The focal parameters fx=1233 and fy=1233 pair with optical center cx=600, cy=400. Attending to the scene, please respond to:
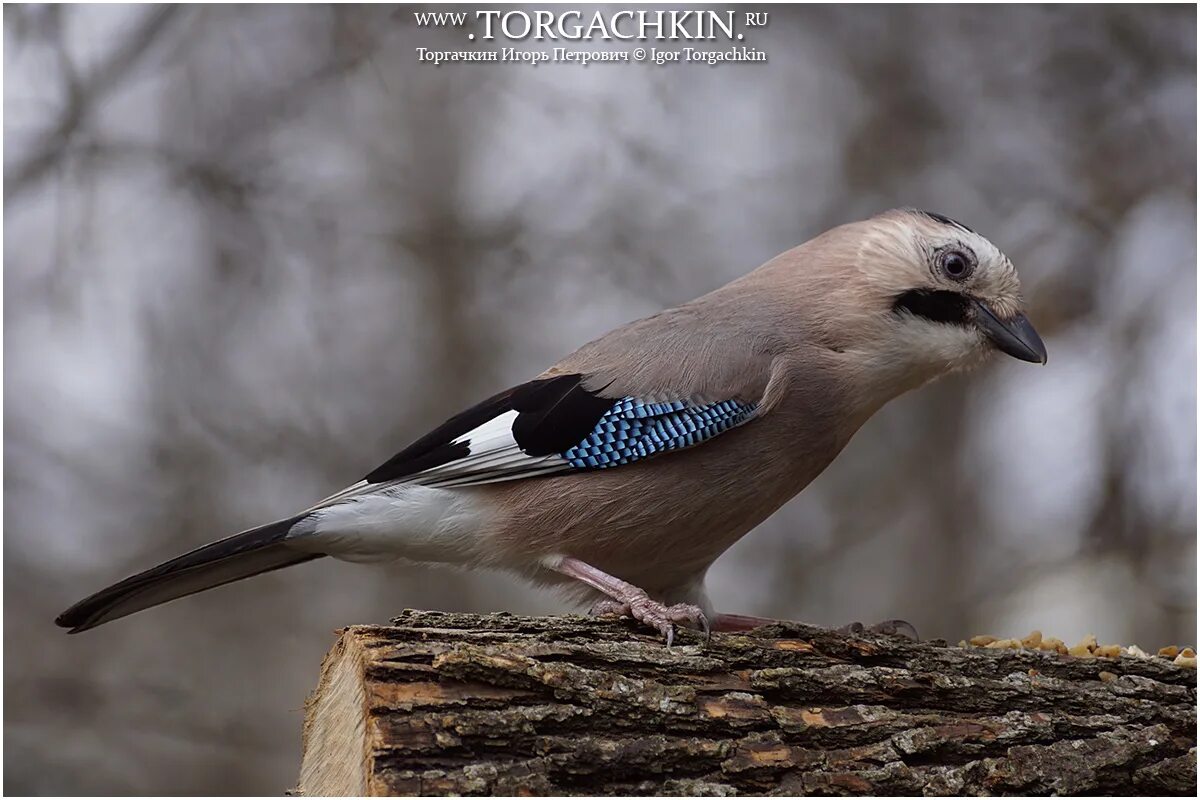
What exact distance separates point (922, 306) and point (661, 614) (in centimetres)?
132

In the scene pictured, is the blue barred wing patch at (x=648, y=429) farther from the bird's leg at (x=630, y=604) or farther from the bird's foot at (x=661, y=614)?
the bird's foot at (x=661, y=614)

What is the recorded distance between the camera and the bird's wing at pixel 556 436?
11.4 feet

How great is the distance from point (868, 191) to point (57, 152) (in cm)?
417

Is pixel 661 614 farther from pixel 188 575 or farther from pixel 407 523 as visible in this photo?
pixel 188 575

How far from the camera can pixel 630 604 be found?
3.20m

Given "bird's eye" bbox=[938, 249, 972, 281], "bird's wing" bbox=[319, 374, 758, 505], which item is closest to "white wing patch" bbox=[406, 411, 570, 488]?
"bird's wing" bbox=[319, 374, 758, 505]

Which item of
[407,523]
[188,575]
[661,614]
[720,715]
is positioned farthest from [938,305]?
[188,575]

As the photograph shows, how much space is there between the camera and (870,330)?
368 cm

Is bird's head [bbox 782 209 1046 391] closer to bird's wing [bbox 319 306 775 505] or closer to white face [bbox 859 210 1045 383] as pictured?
white face [bbox 859 210 1045 383]

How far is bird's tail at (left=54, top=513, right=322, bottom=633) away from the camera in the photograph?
337cm

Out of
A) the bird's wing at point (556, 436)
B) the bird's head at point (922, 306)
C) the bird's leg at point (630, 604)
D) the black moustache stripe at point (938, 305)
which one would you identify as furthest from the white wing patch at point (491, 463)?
the black moustache stripe at point (938, 305)

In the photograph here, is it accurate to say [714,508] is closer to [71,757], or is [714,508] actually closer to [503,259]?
[503,259]

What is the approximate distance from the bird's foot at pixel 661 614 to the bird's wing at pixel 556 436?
437 mm

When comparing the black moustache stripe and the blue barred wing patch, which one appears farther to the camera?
the black moustache stripe
